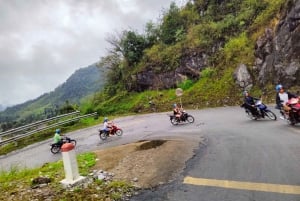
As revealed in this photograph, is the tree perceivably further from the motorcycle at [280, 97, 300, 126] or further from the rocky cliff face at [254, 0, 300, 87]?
the motorcycle at [280, 97, 300, 126]

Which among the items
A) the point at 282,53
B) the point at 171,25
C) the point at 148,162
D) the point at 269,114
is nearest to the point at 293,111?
the point at 269,114

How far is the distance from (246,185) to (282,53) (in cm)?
2135

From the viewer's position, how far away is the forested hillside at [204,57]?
2698 cm

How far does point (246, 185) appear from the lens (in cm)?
694

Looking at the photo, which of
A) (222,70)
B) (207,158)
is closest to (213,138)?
(207,158)

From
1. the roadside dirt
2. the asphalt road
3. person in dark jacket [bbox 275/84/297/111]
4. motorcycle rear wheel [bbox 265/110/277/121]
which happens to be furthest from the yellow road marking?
motorcycle rear wheel [bbox 265/110/277/121]

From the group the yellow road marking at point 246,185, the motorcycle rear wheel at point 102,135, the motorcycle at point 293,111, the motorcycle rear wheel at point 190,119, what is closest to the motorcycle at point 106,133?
the motorcycle rear wheel at point 102,135

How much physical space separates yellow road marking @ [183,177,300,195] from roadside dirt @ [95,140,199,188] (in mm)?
690

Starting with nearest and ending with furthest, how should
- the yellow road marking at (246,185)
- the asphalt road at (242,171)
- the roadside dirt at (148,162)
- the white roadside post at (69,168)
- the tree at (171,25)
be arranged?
the yellow road marking at (246,185)
the asphalt road at (242,171)
the white roadside post at (69,168)
the roadside dirt at (148,162)
the tree at (171,25)

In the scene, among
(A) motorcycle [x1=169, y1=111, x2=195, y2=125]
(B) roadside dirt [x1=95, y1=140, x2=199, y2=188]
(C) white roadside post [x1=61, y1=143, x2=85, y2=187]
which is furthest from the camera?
(A) motorcycle [x1=169, y1=111, x2=195, y2=125]

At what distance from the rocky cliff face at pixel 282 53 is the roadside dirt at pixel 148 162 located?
15.3m

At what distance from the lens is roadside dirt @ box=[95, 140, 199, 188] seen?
8.23 meters

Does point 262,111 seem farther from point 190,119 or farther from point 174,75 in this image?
point 174,75

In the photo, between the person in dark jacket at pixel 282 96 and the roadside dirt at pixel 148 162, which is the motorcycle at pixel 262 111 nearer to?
the person in dark jacket at pixel 282 96
